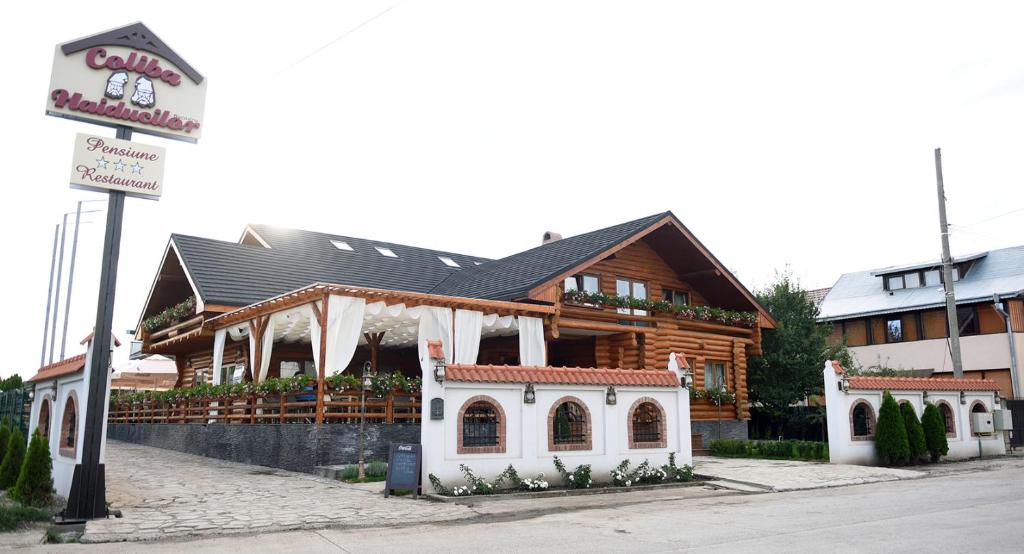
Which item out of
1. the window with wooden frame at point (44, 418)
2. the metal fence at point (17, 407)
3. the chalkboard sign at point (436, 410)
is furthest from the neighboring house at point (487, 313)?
the window with wooden frame at point (44, 418)

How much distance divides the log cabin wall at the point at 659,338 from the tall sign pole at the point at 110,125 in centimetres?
1220

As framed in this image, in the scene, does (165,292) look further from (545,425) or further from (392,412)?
(545,425)

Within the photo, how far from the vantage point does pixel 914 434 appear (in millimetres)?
19469

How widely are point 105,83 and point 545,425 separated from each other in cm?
900

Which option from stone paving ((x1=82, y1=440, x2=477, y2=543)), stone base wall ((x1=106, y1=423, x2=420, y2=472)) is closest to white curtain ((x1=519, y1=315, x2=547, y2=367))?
stone base wall ((x1=106, y1=423, x2=420, y2=472))

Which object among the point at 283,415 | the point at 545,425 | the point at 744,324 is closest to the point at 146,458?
the point at 283,415

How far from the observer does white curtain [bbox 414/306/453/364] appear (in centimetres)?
1817

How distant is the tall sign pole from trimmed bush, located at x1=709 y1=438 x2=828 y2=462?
16.7m

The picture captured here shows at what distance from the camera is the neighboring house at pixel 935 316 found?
3062cm

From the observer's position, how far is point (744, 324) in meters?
26.6

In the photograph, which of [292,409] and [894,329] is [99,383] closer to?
[292,409]

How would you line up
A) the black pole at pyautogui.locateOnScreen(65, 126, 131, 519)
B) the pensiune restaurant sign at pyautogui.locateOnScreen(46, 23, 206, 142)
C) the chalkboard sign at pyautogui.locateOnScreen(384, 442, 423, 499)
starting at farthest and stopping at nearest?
the chalkboard sign at pyautogui.locateOnScreen(384, 442, 423, 499), the pensiune restaurant sign at pyautogui.locateOnScreen(46, 23, 206, 142), the black pole at pyautogui.locateOnScreen(65, 126, 131, 519)

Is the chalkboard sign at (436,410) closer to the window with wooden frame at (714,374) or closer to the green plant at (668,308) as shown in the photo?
the green plant at (668,308)

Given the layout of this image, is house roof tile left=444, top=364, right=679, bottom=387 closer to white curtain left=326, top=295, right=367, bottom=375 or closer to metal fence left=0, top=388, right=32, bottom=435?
white curtain left=326, top=295, right=367, bottom=375
